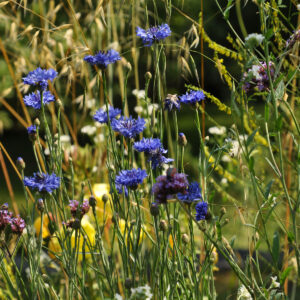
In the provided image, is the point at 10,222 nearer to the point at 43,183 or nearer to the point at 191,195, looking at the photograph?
the point at 43,183

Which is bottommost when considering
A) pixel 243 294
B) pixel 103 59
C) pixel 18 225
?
pixel 243 294

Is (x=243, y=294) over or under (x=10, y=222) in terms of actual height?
under

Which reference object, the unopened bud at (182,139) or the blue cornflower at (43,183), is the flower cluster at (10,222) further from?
the unopened bud at (182,139)

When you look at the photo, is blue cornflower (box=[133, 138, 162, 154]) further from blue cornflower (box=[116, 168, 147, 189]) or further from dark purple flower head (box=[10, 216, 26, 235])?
dark purple flower head (box=[10, 216, 26, 235])

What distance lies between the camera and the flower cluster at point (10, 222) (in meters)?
0.77

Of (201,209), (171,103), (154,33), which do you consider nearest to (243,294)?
(201,209)

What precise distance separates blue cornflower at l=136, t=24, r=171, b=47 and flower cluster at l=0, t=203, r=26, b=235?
0.33 m

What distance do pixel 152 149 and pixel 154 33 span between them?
0.19 m

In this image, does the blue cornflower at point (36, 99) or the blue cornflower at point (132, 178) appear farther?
the blue cornflower at point (36, 99)

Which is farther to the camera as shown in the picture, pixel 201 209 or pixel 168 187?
pixel 201 209

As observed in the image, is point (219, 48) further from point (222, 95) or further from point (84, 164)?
point (222, 95)

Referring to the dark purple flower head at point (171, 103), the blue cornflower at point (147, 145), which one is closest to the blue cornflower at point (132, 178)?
the blue cornflower at point (147, 145)

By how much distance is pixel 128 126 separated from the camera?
0.77 meters

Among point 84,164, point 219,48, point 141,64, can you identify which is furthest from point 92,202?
point 141,64
